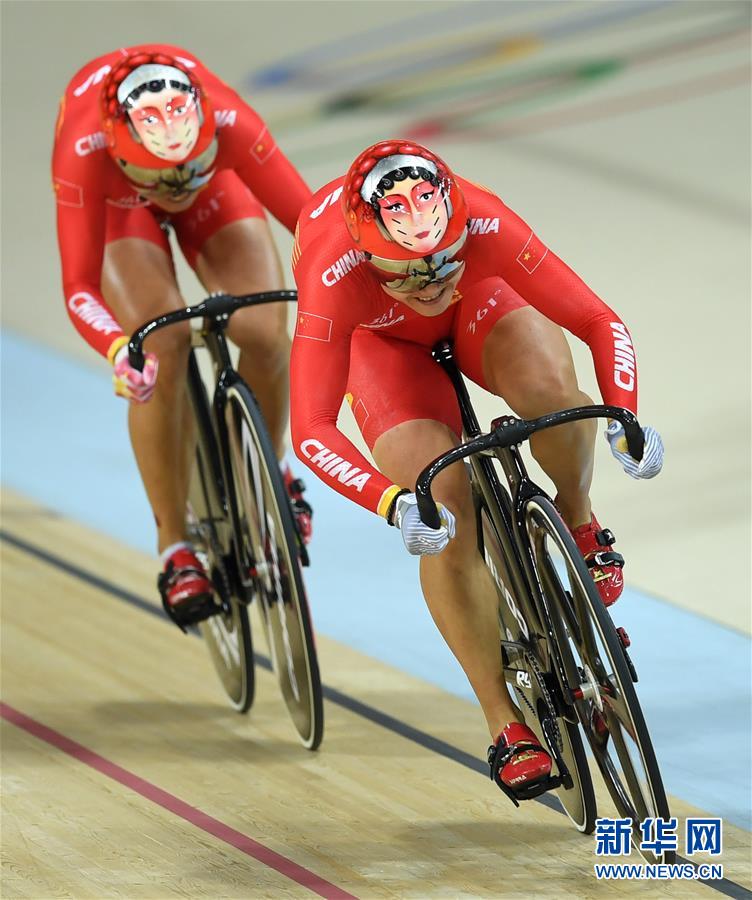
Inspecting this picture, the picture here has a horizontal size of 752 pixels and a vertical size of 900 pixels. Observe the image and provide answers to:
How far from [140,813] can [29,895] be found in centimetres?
44

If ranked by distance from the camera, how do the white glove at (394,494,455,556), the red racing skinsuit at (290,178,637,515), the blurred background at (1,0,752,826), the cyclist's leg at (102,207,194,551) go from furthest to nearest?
the blurred background at (1,0,752,826)
the cyclist's leg at (102,207,194,551)
the red racing skinsuit at (290,178,637,515)
the white glove at (394,494,455,556)

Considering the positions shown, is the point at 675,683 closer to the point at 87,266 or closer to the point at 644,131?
the point at 87,266

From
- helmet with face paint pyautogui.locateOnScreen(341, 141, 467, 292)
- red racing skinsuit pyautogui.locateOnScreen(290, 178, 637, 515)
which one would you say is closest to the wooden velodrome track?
red racing skinsuit pyautogui.locateOnScreen(290, 178, 637, 515)

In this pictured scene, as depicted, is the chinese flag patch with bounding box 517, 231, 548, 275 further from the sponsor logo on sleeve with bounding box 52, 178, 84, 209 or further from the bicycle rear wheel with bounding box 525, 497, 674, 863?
the sponsor logo on sleeve with bounding box 52, 178, 84, 209

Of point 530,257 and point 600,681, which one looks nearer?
point 600,681

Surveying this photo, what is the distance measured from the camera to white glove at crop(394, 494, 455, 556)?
2.65 m

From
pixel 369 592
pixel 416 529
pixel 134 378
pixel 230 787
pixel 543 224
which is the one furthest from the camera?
pixel 543 224

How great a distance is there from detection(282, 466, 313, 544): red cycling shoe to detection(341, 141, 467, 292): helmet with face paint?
965 millimetres

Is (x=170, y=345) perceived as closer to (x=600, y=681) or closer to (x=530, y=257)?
(x=530, y=257)

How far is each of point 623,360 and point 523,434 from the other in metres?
0.28

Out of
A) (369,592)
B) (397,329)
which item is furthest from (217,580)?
(397,329)

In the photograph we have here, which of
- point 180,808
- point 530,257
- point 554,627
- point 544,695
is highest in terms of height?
point 530,257

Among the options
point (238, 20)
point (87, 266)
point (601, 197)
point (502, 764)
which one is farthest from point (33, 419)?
point (238, 20)

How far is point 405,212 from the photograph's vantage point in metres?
2.76
